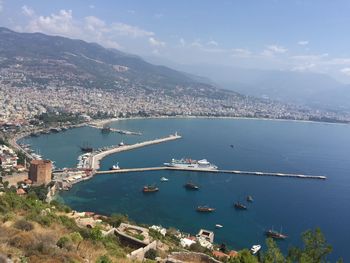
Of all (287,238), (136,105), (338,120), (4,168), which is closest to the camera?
(287,238)

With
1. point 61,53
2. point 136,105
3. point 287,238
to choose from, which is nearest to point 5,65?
point 61,53

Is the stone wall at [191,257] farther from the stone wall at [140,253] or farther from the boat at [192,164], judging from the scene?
the boat at [192,164]

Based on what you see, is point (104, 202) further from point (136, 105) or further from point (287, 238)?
point (136, 105)

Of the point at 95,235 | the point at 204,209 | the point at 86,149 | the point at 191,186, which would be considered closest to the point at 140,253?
the point at 95,235

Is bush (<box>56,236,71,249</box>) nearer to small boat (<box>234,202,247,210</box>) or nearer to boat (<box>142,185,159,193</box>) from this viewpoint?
small boat (<box>234,202,247,210</box>)

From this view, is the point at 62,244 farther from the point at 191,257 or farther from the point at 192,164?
the point at 192,164

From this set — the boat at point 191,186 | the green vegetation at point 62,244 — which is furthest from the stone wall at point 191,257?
the boat at point 191,186
